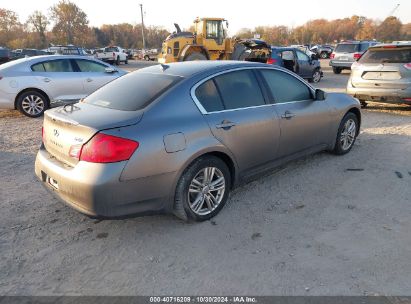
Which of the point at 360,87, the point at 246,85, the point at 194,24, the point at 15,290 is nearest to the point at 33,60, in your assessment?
the point at 246,85

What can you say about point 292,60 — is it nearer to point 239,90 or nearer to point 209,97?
point 239,90

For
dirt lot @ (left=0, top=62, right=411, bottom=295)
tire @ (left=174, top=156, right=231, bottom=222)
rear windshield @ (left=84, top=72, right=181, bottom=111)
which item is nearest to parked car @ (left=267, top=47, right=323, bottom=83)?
dirt lot @ (left=0, top=62, right=411, bottom=295)

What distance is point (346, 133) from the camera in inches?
219

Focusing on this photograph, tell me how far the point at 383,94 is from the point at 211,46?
34.5ft

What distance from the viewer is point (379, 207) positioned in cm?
387

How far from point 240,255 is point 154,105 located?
1543 mm

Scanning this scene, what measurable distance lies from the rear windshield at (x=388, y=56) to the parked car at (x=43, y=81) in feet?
22.1

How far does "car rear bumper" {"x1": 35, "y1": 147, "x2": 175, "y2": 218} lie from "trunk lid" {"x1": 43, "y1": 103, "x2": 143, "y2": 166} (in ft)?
0.50

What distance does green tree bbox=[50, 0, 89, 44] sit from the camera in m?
71.6

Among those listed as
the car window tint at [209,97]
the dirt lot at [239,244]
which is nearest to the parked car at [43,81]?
the dirt lot at [239,244]

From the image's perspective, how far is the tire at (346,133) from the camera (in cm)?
541

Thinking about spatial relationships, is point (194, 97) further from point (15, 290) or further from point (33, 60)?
point (33, 60)

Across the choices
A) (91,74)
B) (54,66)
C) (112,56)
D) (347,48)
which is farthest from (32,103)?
(112,56)

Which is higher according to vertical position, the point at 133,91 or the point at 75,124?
the point at 133,91
